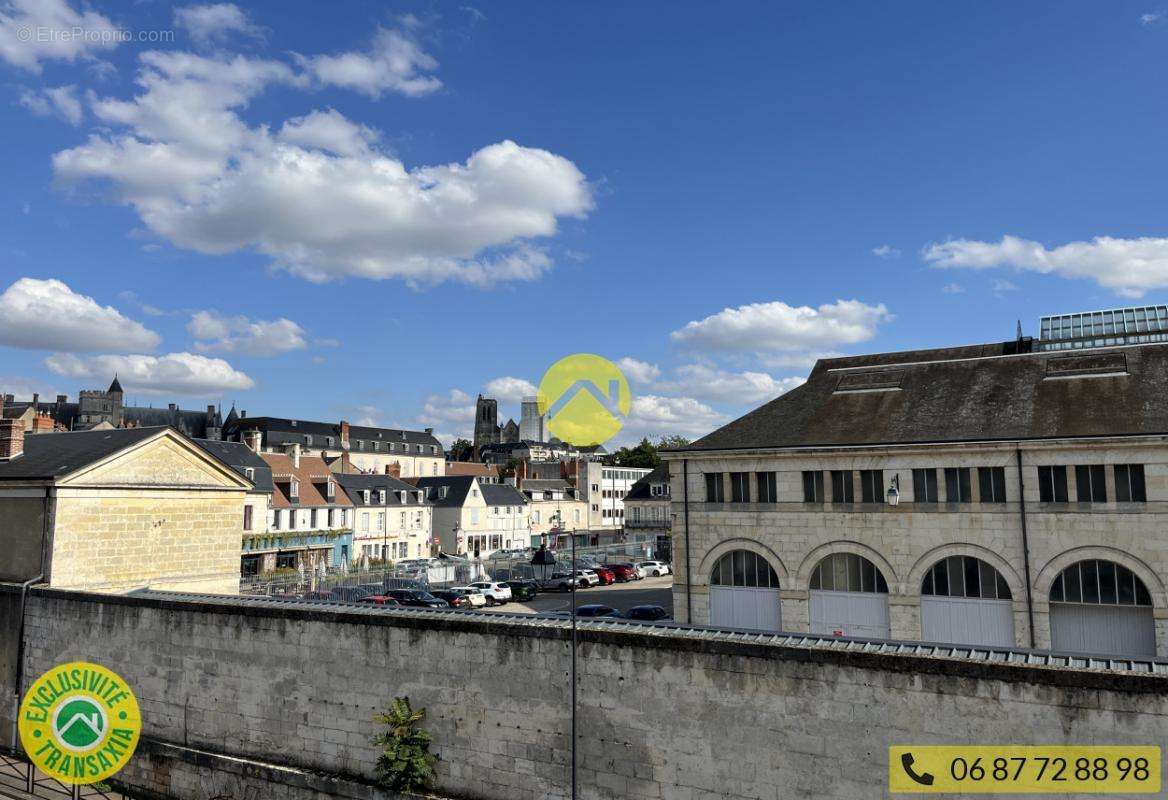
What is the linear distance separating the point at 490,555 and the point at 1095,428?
52.1 metres

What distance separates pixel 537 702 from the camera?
13570mm

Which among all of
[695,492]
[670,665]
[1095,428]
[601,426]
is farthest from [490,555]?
[601,426]

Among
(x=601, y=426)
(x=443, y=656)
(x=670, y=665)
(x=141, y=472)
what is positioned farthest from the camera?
(x=141, y=472)

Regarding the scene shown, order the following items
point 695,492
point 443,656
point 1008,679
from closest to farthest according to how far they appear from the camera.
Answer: point 1008,679 < point 443,656 < point 695,492

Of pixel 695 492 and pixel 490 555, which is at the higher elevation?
pixel 695 492

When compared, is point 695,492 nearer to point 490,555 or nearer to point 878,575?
point 878,575

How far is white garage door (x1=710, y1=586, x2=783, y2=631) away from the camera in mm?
26469

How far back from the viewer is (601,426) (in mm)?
8086

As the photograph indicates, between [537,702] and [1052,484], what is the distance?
17.7 meters

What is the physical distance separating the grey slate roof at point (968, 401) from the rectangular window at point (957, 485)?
102 cm

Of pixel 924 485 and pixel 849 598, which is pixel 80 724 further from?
pixel 924 485

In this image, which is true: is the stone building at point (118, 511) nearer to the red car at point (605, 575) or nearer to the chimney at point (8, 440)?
the chimney at point (8, 440)

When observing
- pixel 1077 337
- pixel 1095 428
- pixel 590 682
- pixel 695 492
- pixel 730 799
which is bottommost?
pixel 730 799

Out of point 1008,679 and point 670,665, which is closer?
point 1008,679
